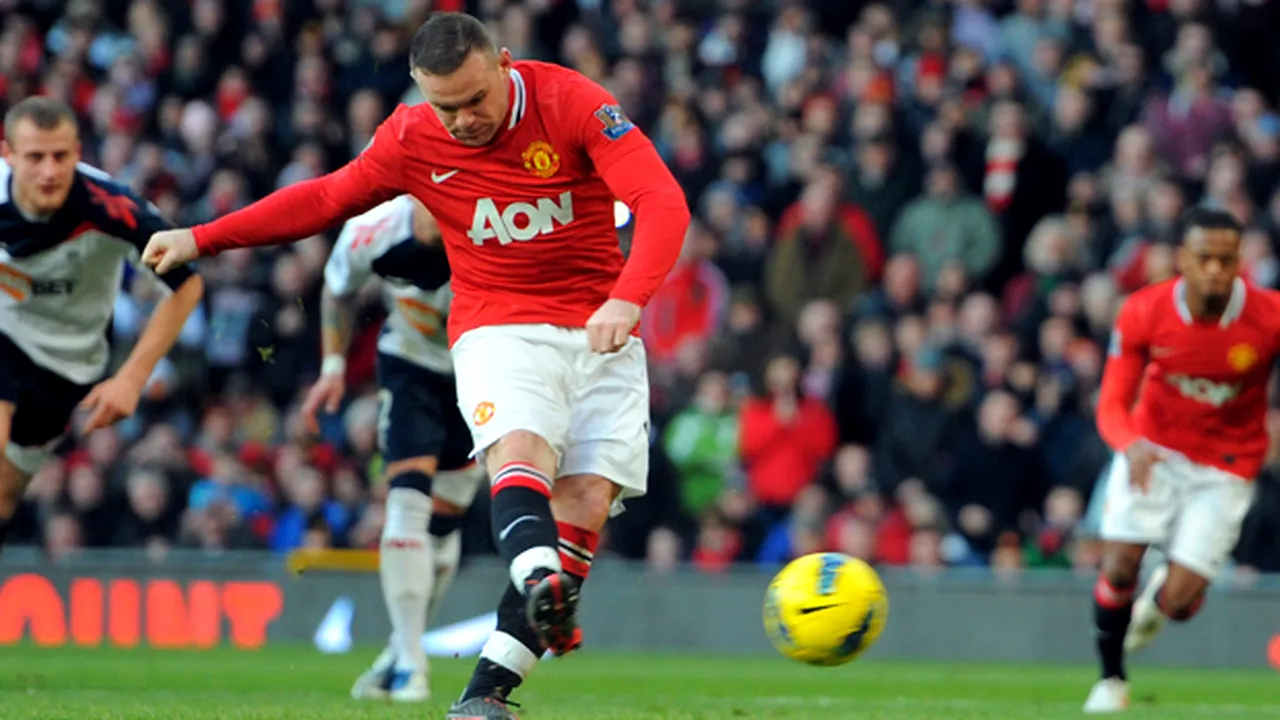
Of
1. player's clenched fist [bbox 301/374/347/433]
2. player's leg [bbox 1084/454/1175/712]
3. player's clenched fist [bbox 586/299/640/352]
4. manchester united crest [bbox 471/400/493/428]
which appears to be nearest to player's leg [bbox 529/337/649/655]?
manchester united crest [bbox 471/400/493/428]

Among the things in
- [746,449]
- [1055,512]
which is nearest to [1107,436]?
[1055,512]

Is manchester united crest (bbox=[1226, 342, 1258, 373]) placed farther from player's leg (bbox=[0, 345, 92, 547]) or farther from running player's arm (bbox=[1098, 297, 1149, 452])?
player's leg (bbox=[0, 345, 92, 547])

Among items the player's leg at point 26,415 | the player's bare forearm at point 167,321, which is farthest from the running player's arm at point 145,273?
the player's leg at point 26,415

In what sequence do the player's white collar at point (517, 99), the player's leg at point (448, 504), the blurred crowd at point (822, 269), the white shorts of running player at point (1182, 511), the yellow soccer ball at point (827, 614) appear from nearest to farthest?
1. the player's white collar at point (517, 99)
2. the yellow soccer ball at point (827, 614)
3. the white shorts of running player at point (1182, 511)
4. the player's leg at point (448, 504)
5. the blurred crowd at point (822, 269)

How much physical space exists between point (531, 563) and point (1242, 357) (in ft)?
15.9

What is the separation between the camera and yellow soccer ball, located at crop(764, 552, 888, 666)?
750cm

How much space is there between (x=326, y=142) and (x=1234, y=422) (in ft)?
33.2

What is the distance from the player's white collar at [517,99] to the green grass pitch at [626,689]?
2341mm

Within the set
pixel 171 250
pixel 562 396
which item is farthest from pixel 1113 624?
pixel 171 250

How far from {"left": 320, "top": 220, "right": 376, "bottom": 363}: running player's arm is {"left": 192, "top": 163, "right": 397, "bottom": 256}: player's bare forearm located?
9.53ft

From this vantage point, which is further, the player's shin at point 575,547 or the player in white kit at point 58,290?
the player in white kit at point 58,290

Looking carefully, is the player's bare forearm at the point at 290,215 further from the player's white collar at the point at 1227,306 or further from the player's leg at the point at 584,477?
the player's white collar at the point at 1227,306

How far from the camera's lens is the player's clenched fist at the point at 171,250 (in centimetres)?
704

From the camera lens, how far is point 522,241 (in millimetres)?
7109
